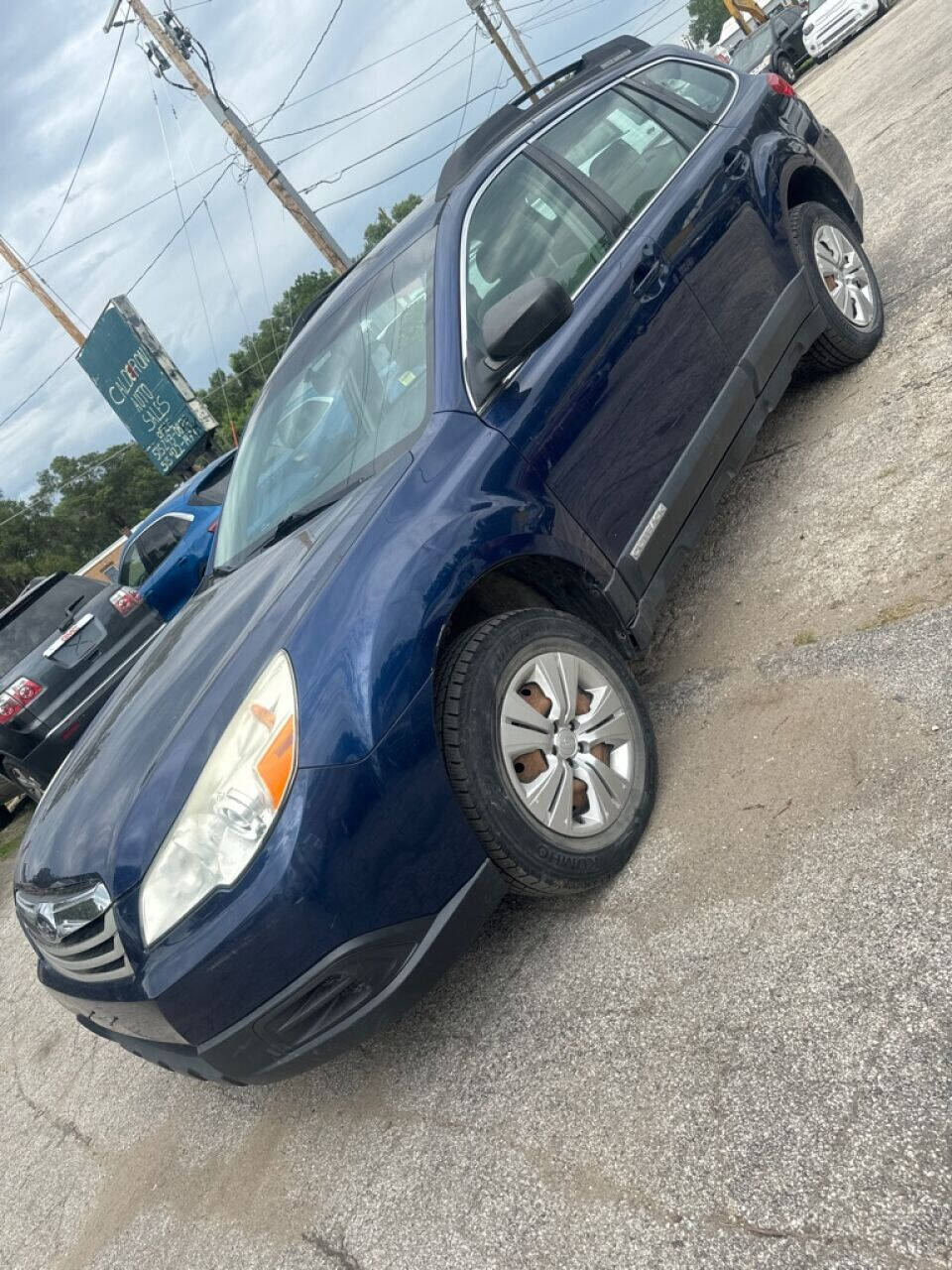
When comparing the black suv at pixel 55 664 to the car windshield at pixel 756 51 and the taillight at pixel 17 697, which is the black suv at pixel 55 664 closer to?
the taillight at pixel 17 697

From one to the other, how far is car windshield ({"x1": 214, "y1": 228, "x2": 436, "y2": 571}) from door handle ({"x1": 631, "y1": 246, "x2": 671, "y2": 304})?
70 cm

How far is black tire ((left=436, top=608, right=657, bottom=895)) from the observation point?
2.49 meters

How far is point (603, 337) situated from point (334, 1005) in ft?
7.12

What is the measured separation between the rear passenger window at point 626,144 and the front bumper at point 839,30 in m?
19.7

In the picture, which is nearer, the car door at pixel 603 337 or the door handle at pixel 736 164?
the car door at pixel 603 337

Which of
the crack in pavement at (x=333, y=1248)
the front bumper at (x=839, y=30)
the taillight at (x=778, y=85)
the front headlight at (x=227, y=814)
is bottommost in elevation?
the front bumper at (x=839, y=30)

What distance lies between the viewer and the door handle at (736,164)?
4.11 m

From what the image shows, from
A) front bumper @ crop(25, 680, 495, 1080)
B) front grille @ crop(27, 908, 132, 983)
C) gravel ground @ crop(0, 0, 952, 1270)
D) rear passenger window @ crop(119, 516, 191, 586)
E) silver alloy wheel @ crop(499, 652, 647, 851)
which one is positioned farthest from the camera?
rear passenger window @ crop(119, 516, 191, 586)

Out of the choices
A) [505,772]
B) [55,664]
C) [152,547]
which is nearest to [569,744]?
[505,772]

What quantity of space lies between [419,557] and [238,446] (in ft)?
6.03

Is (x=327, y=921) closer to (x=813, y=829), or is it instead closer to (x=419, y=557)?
(x=419, y=557)

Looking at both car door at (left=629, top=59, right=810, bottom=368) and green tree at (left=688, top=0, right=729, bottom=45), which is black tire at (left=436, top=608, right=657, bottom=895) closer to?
car door at (left=629, top=59, right=810, bottom=368)

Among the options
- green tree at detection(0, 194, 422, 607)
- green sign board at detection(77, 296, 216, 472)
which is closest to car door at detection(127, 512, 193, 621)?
green sign board at detection(77, 296, 216, 472)

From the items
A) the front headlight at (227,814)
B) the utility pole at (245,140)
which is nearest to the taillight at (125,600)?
the front headlight at (227,814)
